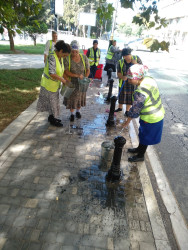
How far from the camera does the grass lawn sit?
546 centimetres

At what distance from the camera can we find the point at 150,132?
3.54 metres

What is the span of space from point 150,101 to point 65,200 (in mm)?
2067

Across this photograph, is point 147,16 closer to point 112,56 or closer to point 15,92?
point 15,92

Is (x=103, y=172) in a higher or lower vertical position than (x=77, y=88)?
lower

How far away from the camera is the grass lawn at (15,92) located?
546cm

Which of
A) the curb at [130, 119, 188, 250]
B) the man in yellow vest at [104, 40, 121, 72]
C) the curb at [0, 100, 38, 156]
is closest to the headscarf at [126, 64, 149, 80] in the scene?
the curb at [130, 119, 188, 250]

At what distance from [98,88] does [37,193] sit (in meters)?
6.99

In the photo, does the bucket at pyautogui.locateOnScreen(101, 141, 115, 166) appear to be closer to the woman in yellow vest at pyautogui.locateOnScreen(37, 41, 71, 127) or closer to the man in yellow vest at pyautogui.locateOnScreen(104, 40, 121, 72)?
the woman in yellow vest at pyautogui.locateOnScreen(37, 41, 71, 127)

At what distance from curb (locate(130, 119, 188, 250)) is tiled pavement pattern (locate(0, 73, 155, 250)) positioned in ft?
1.33

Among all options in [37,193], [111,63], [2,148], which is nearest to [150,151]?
[37,193]

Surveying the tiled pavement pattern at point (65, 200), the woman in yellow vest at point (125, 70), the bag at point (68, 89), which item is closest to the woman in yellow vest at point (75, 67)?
the bag at point (68, 89)

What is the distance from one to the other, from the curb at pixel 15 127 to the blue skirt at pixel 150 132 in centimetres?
274

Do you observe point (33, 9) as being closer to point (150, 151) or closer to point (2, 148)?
point (2, 148)

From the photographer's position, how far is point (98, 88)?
927 centimetres
